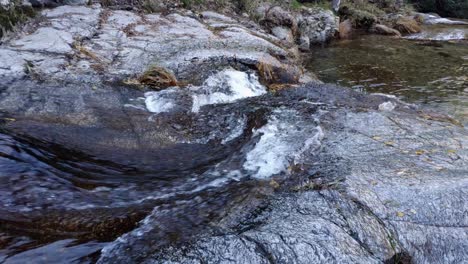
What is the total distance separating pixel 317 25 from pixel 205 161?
33.8 ft

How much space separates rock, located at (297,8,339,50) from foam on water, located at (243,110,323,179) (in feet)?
25.8

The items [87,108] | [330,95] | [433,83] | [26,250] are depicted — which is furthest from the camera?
[433,83]

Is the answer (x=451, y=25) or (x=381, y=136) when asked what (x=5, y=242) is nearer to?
(x=381, y=136)

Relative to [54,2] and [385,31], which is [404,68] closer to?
[385,31]

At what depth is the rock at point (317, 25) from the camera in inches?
505

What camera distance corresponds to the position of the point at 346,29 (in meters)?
14.5

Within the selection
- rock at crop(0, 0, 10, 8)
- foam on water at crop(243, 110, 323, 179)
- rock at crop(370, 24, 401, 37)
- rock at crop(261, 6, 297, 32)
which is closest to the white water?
foam on water at crop(243, 110, 323, 179)

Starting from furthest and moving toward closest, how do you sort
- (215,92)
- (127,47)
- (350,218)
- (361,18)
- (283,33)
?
A: 1. (361,18)
2. (283,33)
3. (127,47)
4. (215,92)
5. (350,218)

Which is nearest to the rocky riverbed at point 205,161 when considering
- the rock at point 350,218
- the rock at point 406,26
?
the rock at point 350,218

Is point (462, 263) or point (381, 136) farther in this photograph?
point (381, 136)

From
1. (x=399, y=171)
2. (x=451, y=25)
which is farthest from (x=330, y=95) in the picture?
(x=451, y=25)

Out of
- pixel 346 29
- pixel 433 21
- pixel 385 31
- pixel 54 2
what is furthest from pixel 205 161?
pixel 433 21

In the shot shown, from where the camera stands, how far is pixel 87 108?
16.4ft

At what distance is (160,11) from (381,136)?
651 centimetres
